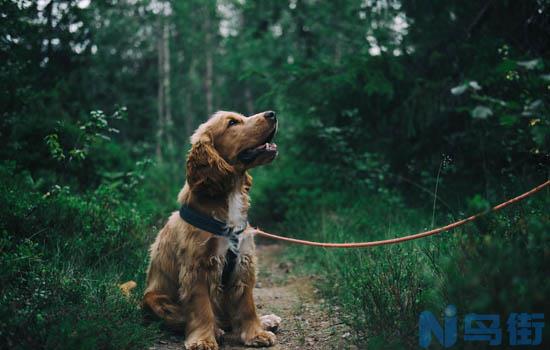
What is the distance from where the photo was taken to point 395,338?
2857 mm

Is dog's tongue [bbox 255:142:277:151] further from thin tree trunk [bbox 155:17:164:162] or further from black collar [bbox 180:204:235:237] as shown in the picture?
thin tree trunk [bbox 155:17:164:162]

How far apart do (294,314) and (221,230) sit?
50.9 inches

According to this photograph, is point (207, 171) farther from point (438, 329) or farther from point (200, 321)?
point (438, 329)

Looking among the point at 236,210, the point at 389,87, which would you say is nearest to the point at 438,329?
the point at 236,210

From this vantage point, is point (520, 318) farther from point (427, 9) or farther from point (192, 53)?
point (192, 53)

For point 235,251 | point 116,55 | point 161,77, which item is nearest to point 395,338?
point 235,251

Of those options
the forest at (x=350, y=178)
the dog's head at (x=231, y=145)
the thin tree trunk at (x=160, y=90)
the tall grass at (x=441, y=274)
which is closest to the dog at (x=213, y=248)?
the dog's head at (x=231, y=145)

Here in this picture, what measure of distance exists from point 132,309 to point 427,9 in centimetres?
562

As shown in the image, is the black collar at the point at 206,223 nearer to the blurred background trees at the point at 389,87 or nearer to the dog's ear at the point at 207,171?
the dog's ear at the point at 207,171

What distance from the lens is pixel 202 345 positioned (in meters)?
3.30

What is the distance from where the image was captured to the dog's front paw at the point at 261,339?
11.4 ft

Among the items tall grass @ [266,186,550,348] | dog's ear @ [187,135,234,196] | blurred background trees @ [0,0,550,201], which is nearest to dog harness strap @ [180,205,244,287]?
dog's ear @ [187,135,234,196]

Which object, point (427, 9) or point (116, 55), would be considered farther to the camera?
point (116, 55)

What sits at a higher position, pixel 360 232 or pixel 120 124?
pixel 120 124
